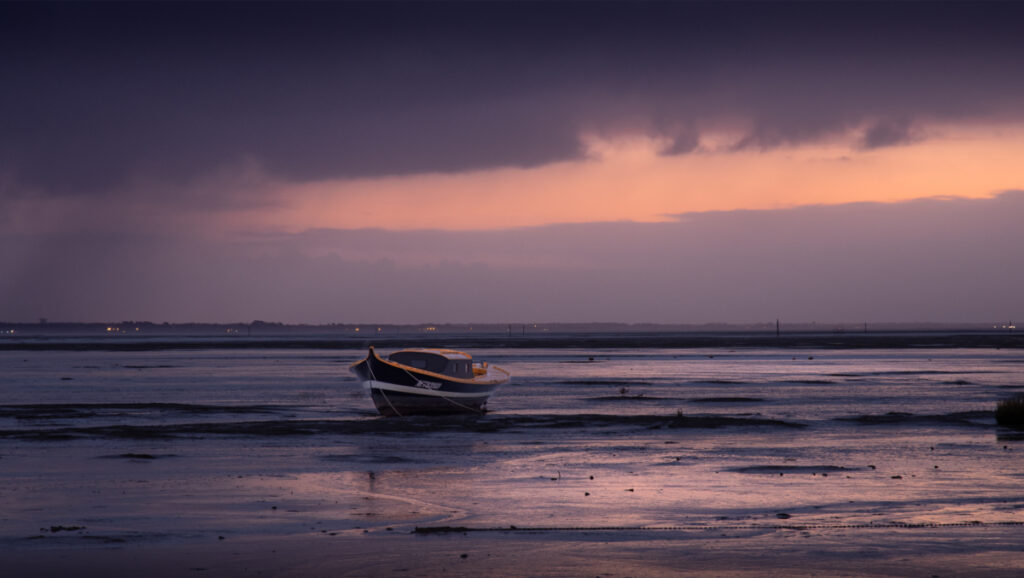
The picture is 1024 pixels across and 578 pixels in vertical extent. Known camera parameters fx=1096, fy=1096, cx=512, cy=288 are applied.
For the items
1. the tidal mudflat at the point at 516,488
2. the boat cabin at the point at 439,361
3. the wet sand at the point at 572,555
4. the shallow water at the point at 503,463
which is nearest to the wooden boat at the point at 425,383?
the boat cabin at the point at 439,361

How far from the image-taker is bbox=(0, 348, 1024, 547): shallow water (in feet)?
64.1

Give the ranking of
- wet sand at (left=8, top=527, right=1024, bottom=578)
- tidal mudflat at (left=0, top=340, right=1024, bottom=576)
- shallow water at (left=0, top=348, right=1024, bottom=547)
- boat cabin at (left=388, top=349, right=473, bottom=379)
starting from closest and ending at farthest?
wet sand at (left=8, top=527, right=1024, bottom=578), tidal mudflat at (left=0, top=340, right=1024, bottom=576), shallow water at (left=0, top=348, right=1024, bottom=547), boat cabin at (left=388, top=349, right=473, bottom=379)

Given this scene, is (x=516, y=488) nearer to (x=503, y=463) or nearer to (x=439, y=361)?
(x=503, y=463)

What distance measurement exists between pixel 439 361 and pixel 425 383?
1.98 metres

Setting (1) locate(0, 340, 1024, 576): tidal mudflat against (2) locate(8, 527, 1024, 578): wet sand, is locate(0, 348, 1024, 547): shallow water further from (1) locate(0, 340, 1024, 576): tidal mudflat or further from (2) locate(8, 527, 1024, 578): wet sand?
(2) locate(8, 527, 1024, 578): wet sand

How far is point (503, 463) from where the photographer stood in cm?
2814

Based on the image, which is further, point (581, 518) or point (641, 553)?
point (581, 518)

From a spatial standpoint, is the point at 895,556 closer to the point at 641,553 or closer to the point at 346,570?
the point at 641,553

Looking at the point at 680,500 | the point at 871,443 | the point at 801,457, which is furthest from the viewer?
the point at 871,443

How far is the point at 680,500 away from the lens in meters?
21.6

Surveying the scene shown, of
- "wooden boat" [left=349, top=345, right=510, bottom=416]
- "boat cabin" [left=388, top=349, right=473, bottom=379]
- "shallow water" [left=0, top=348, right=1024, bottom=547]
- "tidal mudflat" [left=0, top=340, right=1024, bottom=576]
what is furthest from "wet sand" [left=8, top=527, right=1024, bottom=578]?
"boat cabin" [left=388, top=349, right=473, bottom=379]

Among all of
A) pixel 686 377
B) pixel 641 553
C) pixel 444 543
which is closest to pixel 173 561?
pixel 444 543

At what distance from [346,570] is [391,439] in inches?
774

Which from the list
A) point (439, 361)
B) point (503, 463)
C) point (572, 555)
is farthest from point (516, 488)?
point (439, 361)
